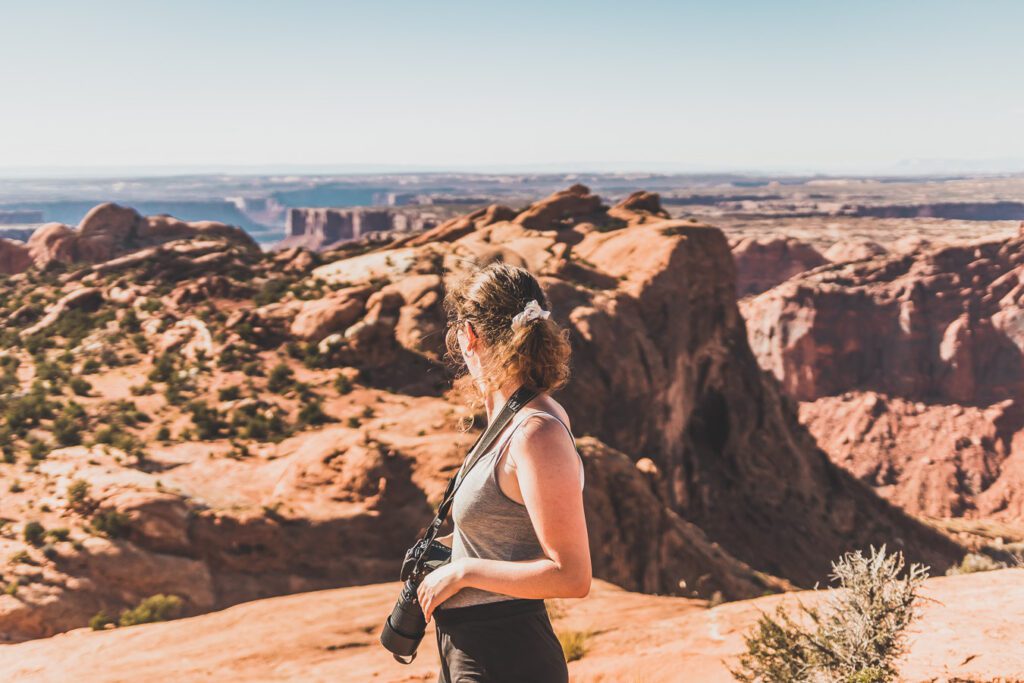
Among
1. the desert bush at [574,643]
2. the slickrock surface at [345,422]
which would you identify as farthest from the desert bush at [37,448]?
the desert bush at [574,643]

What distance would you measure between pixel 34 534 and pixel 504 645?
46.2 ft

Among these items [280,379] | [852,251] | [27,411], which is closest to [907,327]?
[852,251]

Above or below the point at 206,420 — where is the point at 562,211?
above

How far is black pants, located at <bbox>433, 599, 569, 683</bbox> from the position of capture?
2.75 meters

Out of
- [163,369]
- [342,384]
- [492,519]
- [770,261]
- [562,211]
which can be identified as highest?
[562,211]

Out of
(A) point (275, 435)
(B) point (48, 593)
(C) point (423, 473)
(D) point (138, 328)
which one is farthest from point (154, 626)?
(D) point (138, 328)

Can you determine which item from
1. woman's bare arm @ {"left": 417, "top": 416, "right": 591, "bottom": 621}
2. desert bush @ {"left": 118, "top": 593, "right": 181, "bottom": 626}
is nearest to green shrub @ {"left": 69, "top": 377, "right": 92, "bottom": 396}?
desert bush @ {"left": 118, "top": 593, "right": 181, "bottom": 626}

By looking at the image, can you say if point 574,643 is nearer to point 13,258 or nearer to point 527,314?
point 527,314

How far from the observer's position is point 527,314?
112 inches

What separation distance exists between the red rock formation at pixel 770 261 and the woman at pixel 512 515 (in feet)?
288

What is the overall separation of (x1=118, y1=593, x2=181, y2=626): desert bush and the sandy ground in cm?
96

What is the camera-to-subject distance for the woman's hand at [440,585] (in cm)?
276

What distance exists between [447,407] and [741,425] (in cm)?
1850

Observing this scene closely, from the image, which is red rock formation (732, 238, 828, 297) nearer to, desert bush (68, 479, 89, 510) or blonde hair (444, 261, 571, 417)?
desert bush (68, 479, 89, 510)
